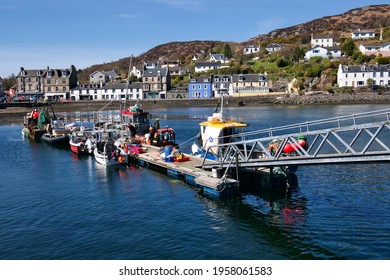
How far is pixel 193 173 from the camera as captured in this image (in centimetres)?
3056

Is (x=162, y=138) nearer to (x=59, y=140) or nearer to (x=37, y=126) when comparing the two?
(x=59, y=140)

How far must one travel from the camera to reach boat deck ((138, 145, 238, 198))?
27.2 metres

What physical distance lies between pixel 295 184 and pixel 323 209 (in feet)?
19.0

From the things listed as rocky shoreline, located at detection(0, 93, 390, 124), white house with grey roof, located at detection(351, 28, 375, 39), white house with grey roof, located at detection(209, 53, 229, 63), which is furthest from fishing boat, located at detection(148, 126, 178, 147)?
white house with grey roof, located at detection(351, 28, 375, 39)

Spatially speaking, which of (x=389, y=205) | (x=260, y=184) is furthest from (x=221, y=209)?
(x=389, y=205)

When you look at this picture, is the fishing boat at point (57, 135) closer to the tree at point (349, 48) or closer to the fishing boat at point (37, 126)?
the fishing boat at point (37, 126)

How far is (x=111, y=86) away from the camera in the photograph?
12900cm

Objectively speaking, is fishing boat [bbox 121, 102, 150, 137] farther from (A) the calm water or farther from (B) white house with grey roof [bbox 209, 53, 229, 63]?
(B) white house with grey roof [bbox 209, 53, 229, 63]

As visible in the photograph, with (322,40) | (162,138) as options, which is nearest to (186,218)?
(162,138)

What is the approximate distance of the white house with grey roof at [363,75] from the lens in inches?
4537

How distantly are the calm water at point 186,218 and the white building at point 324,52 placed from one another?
107505 mm

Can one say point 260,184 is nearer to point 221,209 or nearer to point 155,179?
point 221,209

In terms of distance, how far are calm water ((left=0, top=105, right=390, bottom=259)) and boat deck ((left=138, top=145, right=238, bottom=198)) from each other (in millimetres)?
703

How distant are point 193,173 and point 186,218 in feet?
23.3
